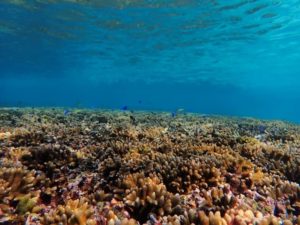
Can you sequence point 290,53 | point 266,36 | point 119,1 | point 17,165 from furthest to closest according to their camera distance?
point 290,53 → point 266,36 → point 119,1 → point 17,165

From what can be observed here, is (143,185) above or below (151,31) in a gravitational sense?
below

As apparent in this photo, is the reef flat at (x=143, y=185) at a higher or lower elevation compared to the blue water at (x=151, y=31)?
lower

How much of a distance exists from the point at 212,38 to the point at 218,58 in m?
12.9

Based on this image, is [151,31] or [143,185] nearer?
[143,185]

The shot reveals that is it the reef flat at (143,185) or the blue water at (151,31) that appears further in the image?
the blue water at (151,31)

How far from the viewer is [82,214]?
3.34 metres

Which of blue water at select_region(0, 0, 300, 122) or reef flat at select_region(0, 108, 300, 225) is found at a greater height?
blue water at select_region(0, 0, 300, 122)

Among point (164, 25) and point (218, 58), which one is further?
point (218, 58)

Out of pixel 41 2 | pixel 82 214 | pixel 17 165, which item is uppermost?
pixel 41 2

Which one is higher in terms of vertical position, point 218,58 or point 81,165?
point 218,58

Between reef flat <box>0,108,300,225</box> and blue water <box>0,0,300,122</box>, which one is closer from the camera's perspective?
reef flat <box>0,108,300,225</box>

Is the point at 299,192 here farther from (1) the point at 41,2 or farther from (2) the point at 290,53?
(2) the point at 290,53

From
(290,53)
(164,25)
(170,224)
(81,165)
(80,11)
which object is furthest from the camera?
(290,53)

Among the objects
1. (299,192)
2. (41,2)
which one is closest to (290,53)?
(41,2)
